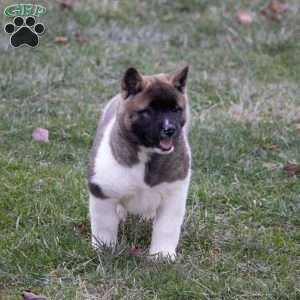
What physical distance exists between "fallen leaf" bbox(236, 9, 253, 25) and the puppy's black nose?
20.5ft

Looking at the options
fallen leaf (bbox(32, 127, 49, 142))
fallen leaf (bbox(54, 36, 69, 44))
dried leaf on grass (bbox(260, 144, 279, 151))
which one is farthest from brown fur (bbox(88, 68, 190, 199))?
fallen leaf (bbox(54, 36, 69, 44))

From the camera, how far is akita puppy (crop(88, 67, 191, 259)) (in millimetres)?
4723

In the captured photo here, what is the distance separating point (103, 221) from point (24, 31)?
133 cm

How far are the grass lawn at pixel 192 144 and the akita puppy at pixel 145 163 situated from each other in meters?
0.19

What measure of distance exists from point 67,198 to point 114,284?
127cm

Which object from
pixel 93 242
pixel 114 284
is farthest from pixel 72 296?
pixel 93 242

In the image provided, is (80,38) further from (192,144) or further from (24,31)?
(24,31)

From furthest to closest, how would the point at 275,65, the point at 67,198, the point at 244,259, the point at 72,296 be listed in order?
the point at 275,65 < the point at 67,198 < the point at 244,259 < the point at 72,296

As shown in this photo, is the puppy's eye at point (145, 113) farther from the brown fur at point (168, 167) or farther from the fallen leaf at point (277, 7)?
the fallen leaf at point (277, 7)

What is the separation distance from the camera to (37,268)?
483cm

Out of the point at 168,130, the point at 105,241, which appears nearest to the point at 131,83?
the point at 168,130

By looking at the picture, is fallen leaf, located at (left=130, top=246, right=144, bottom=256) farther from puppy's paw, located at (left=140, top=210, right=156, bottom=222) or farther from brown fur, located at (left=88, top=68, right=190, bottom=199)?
brown fur, located at (left=88, top=68, right=190, bottom=199)

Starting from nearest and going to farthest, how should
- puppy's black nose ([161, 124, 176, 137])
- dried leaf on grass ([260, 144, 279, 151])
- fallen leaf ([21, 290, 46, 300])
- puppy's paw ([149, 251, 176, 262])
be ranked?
fallen leaf ([21, 290, 46, 300]), puppy's black nose ([161, 124, 176, 137]), puppy's paw ([149, 251, 176, 262]), dried leaf on grass ([260, 144, 279, 151])

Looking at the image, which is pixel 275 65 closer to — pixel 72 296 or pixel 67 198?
pixel 67 198
